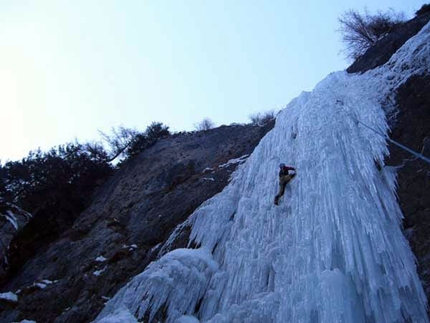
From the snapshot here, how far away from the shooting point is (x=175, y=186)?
11.7 m

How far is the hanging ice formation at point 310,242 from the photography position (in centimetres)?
415

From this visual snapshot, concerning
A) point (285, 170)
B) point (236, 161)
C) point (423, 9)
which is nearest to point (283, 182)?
point (285, 170)

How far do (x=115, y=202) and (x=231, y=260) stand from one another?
730 centimetres

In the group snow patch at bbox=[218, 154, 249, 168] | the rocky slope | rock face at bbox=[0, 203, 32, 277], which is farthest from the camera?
rock face at bbox=[0, 203, 32, 277]

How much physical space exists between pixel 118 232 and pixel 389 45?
9571 millimetres

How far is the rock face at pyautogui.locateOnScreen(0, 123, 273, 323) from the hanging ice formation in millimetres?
1173

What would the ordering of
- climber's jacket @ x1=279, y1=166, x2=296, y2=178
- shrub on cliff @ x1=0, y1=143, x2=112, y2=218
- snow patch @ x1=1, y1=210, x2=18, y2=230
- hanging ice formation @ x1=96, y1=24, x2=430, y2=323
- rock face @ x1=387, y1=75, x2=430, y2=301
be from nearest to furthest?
hanging ice formation @ x1=96, y1=24, x2=430, y2=323 < rock face @ x1=387, y1=75, x2=430, y2=301 < climber's jacket @ x1=279, y1=166, x2=296, y2=178 < snow patch @ x1=1, y1=210, x2=18, y2=230 < shrub on cliff @ x1=0, y1=143, x2=112, y2=218

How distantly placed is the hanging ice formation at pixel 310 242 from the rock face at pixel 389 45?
93 cm

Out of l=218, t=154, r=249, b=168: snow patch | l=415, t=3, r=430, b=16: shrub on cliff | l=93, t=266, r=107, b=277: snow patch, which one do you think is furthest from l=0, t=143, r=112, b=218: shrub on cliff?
l=415, t=3, r=430, b=16: shrub on cliff

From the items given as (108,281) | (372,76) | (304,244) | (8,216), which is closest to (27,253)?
Answer: (8,216)

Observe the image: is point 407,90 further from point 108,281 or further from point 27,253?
point 27,253

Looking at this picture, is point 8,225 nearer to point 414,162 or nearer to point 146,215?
point 146,215

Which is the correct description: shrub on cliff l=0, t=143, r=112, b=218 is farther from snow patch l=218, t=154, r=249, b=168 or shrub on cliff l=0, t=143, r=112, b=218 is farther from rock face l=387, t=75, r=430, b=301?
rock face l=387, t=75, r=430, b=301

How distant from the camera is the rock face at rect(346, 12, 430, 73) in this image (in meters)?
10.4
